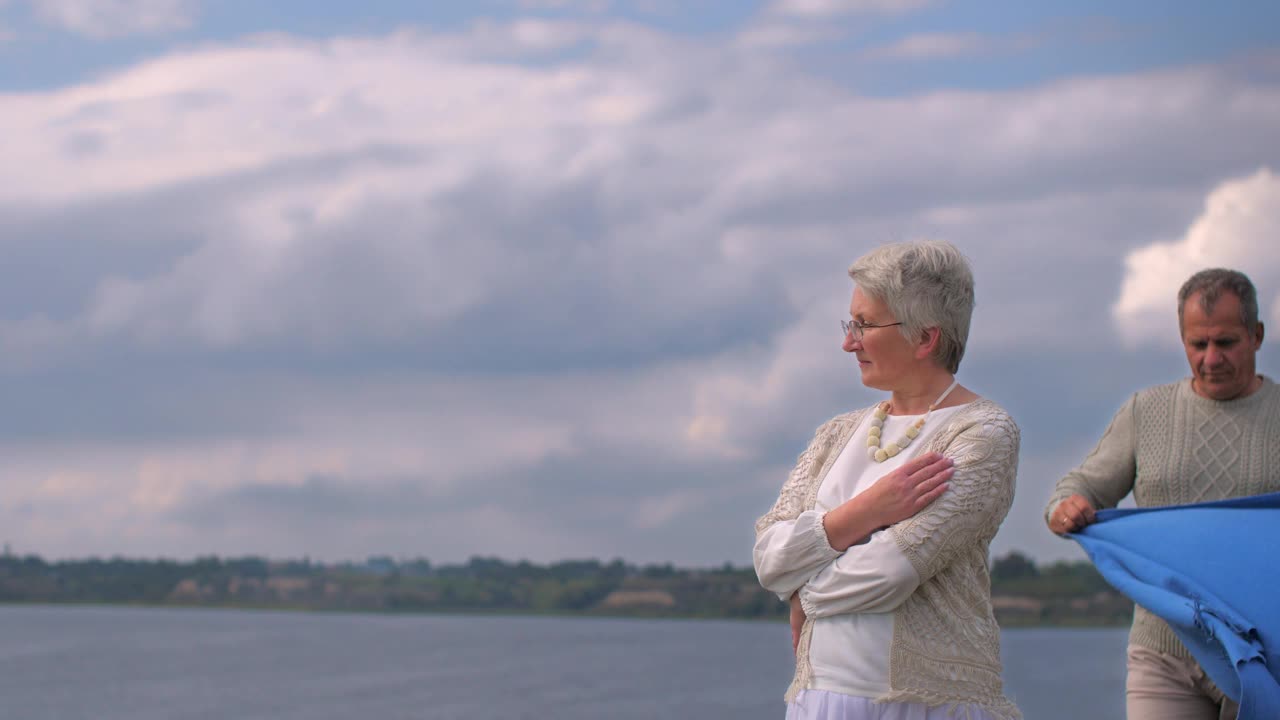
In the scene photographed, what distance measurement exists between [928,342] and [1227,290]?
1199 millimetres

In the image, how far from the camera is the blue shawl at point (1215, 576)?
3141mm

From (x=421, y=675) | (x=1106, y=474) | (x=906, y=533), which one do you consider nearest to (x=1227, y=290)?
(x=1106, y=474)

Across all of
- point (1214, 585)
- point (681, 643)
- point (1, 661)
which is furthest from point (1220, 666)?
point (681, 643)

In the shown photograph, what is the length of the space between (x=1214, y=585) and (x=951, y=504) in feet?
3.32

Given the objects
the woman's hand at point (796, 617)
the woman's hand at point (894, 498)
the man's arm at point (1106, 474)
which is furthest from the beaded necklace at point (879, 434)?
the man's arm at point (1106, 474)

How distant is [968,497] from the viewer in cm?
275

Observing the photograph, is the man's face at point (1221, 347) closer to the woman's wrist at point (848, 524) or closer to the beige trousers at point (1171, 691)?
the beige trousers at point (1171, 691)

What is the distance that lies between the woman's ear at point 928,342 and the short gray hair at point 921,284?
0.01m

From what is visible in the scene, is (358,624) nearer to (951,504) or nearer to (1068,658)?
(1068,658)

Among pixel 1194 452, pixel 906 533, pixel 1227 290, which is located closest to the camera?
pixel 906 533

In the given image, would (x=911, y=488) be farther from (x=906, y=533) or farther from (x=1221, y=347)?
(x=1221, y=347)

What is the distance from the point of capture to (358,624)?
127938 mm

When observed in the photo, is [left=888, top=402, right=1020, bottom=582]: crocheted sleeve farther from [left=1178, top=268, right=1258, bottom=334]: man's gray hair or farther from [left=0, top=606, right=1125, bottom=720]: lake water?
[left=0, top=606, right=1125, bottom=720]: lake water

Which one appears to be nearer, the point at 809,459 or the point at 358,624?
the point at 809,459
